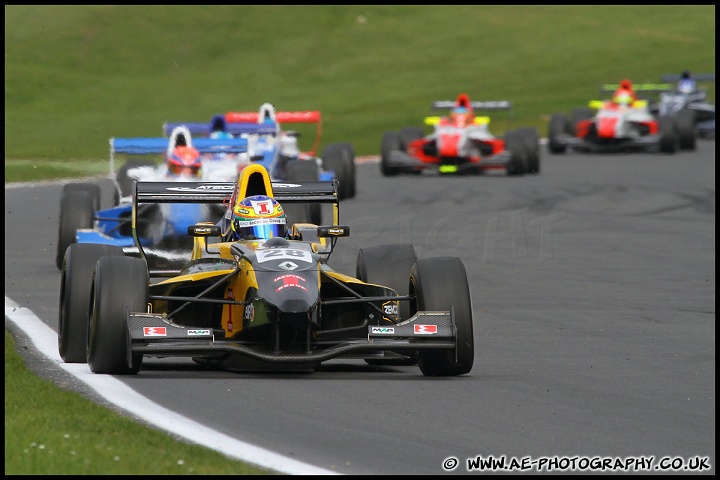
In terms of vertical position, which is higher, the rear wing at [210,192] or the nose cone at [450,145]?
the nose cone at [450,145]

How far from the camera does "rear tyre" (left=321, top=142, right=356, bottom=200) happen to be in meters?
23.3

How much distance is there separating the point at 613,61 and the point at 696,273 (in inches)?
1741

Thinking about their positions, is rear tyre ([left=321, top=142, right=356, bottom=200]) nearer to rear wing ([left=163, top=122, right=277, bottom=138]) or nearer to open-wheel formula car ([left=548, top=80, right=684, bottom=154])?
rear wing ([left=163, top=122, right=277, bottom=138])

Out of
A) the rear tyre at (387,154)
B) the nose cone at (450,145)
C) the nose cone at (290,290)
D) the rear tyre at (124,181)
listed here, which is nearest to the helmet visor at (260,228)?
the nose cone at (290,290)

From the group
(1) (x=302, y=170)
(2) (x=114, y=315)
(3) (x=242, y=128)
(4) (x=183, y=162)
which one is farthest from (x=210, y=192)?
(3) (x=242, y=128)

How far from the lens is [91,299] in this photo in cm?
927

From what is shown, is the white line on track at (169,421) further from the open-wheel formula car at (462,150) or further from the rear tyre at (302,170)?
the open-wheel formula car at (462,150)

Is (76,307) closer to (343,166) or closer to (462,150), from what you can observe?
(343,166)

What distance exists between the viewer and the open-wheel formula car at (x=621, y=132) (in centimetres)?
→ 3094

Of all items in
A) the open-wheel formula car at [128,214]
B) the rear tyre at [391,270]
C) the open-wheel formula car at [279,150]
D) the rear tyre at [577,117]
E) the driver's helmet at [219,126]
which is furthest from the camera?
the rear tyre at [577,117]

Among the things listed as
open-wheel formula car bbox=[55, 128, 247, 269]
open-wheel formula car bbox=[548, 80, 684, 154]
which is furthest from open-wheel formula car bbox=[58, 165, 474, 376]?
open-wheel formula car bbox=[548, 80, 684, 154]

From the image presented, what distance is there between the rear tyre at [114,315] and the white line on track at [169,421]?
0.11 meters

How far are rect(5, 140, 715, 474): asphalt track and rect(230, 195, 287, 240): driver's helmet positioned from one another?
38.2 inches

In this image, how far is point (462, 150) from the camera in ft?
88.8
